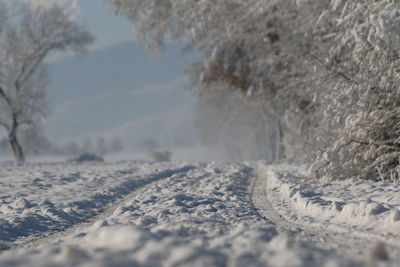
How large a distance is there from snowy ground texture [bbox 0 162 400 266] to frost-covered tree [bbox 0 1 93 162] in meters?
19.5

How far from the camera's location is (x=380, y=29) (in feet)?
23.4

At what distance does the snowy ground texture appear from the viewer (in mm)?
3049

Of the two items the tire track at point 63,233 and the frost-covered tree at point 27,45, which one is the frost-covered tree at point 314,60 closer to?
the tire track at point 63,233

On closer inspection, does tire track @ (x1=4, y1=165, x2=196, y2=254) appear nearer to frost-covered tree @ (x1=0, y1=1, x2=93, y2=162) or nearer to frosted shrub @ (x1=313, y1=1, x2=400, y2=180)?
frosted shrub @ (x1=313, y1=1, x2=400, y2=180)

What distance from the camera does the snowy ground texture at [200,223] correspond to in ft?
10.0

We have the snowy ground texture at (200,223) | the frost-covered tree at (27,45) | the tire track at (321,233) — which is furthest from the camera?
the frost-covered tree at (27,45)

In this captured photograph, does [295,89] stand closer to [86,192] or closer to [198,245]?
[86,192]

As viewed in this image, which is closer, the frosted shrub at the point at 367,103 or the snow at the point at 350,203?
the snow at the point at 350,203

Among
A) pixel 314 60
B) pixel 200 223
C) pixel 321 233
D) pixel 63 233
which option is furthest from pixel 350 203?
pixel 314 60

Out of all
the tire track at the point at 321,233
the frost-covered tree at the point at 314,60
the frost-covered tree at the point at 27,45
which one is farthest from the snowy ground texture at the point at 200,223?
the frost-covered tree at the point at 27,45

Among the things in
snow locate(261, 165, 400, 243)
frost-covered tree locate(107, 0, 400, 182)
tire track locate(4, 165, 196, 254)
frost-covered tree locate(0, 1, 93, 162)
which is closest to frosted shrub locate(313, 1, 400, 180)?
frost-covered tree locate(107, 0, 400, 182)

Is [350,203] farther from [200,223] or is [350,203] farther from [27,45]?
[27,45]

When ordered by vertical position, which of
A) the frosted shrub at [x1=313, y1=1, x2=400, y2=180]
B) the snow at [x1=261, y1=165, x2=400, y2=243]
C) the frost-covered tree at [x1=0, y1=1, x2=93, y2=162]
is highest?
the frost-covered tree at [x1=0, y1=1, x2=93, y2=162]

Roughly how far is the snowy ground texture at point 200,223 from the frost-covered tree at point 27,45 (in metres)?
19.5
